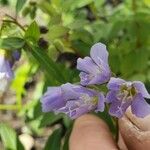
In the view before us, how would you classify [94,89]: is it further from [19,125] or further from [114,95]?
[19,125]

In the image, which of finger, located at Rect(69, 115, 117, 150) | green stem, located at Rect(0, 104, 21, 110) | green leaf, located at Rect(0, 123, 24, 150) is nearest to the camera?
finger, located at Rect(69, 115, 117, 150)

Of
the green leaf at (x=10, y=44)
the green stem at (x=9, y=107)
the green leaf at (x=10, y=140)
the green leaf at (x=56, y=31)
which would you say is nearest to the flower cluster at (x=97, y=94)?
the green leaf at (x=10, y=44)

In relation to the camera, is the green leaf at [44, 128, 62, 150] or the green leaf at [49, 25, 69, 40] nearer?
the green leaf at [49, 25, 69, 40]

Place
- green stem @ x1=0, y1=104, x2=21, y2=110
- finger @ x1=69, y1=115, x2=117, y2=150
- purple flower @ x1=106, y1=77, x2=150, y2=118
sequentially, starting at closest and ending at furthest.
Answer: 1. purple flower @ x1=106, y1=77, x2=150, y2=118
2. finger @ x1=69, y1=115, x2=117, y2=150
3. green stem @ x1=0, y1=104, x2=21, y2=110

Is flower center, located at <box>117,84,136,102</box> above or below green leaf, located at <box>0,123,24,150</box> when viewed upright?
above

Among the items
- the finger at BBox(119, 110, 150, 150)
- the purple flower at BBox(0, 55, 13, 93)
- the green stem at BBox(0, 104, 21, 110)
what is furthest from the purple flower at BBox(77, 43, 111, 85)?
the green stem at BBox(0, 104, 21, 110)

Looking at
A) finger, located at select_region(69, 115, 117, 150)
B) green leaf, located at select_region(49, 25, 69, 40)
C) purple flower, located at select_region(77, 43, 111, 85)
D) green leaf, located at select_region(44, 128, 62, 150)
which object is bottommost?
green leaf, located at select_region(44, 128, 62, 150)

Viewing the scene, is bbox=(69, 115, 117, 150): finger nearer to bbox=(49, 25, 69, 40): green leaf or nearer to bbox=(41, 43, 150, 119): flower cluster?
bbox=(41, 43, 150, 119): flower cluster

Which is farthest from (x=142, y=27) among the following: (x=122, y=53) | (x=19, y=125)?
(x=19, y=125)
